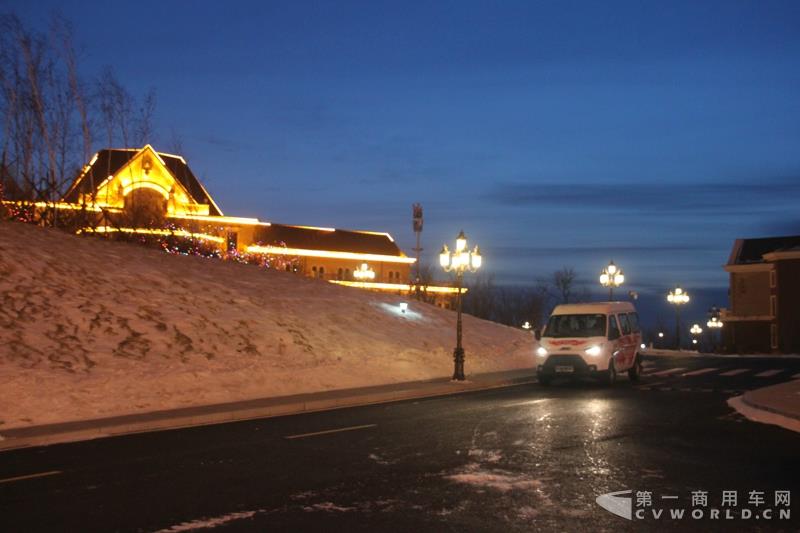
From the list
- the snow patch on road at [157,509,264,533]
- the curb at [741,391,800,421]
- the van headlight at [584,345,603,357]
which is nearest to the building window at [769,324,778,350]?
the van headlight at [584,345,603,357]

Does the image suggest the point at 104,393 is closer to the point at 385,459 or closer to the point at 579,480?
the point at 385,459

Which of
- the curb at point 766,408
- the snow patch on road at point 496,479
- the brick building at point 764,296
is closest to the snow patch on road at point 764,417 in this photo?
the curb at point 766,408

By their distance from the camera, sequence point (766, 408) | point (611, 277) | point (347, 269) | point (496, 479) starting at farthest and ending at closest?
point (347, 269) < point (611, 277) < point (766, 408) < point (496, 479)

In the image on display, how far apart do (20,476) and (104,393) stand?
724cm

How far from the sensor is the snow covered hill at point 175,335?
674 inches

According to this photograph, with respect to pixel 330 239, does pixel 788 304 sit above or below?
below

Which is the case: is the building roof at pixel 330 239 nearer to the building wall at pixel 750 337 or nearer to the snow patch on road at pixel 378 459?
the building wall at pixel 750 337

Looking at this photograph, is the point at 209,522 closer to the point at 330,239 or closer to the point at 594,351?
the point at 594,351

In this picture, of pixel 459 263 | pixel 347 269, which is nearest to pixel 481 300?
pixel 347 269

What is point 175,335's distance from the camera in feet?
71.5

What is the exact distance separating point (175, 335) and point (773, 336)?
56507 mm

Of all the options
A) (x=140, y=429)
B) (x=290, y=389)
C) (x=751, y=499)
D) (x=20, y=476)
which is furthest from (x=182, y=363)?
(x=751, y=499)

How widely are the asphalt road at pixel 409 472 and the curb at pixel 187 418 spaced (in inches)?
28.7

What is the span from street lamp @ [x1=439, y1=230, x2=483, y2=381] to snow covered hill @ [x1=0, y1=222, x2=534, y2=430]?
6.95 ft
